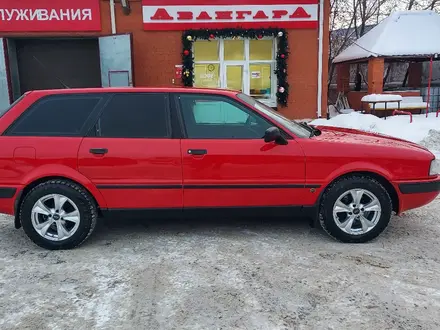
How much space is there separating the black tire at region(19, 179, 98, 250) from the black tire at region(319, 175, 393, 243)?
221 cm

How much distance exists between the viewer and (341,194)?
4.09 m

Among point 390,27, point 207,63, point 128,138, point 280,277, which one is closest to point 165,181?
point 128,138

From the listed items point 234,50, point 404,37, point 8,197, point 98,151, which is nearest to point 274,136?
point 98,151

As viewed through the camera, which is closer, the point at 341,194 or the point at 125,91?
the point at 341,194

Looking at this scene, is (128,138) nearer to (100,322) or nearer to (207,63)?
(100,322)

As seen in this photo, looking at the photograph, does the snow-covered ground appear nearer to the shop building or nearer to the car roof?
the shop building

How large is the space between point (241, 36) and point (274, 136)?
8.14 m

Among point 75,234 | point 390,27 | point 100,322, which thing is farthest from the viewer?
point 390,27

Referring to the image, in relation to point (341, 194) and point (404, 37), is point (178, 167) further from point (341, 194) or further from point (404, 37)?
point (404, 37)

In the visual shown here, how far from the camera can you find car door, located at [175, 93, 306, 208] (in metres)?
4.05

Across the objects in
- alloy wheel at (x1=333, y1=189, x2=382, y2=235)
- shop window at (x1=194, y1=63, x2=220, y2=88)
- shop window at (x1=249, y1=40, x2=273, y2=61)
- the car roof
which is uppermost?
shop window at (x1=249, y1=40, x2=273, y2=61)

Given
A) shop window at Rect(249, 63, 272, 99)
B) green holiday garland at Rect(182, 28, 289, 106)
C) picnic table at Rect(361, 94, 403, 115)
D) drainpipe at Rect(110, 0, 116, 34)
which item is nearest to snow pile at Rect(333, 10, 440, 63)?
picnic table at Rect(361, 94, 403, 115)

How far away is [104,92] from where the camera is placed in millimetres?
4215

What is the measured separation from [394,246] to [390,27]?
41.5 feet
